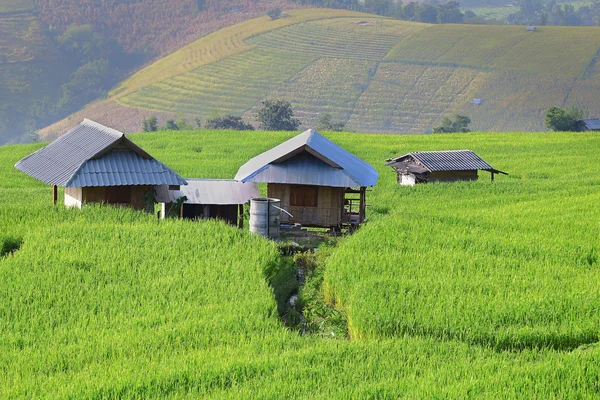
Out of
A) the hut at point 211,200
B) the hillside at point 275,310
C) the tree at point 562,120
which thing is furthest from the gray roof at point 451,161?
the tree at point 562,120

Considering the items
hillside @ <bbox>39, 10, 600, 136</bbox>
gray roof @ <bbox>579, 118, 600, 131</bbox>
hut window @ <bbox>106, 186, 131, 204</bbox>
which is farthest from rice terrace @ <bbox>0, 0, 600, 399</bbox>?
hillside @ <bbox>39, 10, 600, 136</bbox>

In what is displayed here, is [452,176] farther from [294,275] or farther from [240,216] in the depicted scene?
[294,275]

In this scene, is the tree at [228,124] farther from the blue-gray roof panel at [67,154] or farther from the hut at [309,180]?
the blue-gray roof panel at [67,154]

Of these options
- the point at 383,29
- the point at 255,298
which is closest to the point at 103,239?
the point at 255,298

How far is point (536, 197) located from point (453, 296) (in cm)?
1704

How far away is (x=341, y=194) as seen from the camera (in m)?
24.2

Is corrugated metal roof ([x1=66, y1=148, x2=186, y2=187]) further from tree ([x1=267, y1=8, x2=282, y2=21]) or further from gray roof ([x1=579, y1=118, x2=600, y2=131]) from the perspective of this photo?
tree ([x1=267, y1=8, x2=282, y2=21])

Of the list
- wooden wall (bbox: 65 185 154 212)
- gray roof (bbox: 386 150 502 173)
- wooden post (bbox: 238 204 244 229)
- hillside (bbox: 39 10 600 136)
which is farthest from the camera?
hillside (bbox: 39 10 600 136)

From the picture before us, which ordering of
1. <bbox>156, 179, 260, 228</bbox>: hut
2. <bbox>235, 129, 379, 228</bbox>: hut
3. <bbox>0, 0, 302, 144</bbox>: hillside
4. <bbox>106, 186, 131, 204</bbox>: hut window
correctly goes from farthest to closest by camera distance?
<bbox>0, 0, 302, 144</bbox>: hillside
<bbox>156, 179, 260, 228</bbox>: hut
<bbox>235, 129, 379, 228</bbox>: hut
<bbox>106, 186, 131, 204</bbox>: hut window

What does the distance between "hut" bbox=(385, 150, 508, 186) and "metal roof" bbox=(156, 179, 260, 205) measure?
1161 cm

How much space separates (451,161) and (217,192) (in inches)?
563

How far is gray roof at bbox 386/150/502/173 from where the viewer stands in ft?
117

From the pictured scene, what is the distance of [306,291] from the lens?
55.2 feet

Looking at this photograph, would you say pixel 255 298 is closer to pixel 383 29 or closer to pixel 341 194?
pixel 341 194
